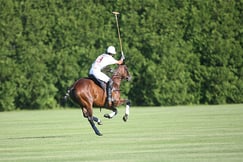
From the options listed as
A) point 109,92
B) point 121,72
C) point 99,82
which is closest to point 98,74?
point 99,82

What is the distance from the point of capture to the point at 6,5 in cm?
2870

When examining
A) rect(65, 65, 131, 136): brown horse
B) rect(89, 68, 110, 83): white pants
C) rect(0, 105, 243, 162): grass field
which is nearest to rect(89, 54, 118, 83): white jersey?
rect(89, 68, 110, 83): white pants

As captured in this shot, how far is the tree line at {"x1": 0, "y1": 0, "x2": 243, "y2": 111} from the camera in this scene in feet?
94.3

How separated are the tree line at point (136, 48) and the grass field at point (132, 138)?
4939 mm

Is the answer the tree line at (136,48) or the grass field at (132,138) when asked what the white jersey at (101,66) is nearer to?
the grass field at (132,138)

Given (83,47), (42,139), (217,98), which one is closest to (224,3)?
(217,98)

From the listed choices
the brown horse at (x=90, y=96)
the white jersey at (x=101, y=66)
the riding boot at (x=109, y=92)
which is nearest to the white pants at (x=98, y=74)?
the white jersey at (x=101, y=66)

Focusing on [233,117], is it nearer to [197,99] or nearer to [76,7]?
[197,99]

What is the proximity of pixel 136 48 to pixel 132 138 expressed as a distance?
13.6 meters

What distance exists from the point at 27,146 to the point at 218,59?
14765 millimetres

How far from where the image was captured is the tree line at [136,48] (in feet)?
94.3

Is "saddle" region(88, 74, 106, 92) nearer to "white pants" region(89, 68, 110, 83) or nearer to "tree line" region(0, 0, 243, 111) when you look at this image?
"white pants" region(89, 68, 110, 83)

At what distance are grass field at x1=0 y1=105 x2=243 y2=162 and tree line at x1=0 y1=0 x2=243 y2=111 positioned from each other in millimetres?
4939

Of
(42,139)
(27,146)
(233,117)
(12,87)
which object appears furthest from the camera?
(12,87)
